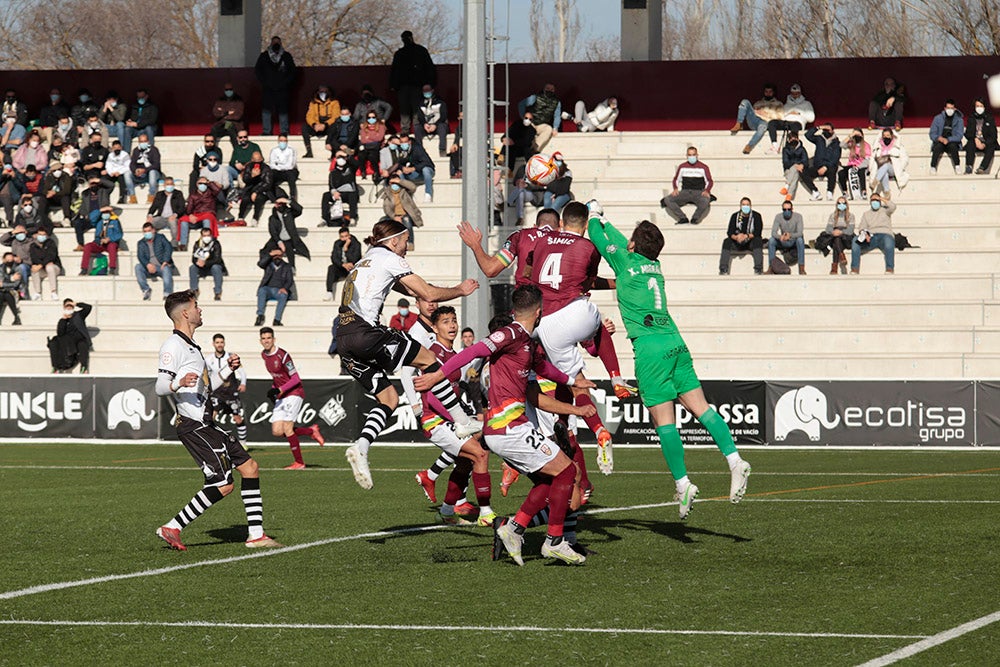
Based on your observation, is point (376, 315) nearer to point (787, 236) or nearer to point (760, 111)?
point (787, 236)

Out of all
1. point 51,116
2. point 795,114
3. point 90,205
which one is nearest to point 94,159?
point 90,205

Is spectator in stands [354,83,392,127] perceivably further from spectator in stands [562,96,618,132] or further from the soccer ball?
the soccer ball

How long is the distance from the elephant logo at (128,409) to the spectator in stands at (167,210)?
23.8ft

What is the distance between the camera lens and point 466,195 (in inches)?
1099

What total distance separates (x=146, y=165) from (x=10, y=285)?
4.79 m

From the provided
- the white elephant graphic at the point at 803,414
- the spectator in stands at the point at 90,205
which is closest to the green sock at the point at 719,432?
the white elephant graphic at the point at 803,414

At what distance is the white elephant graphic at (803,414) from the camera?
2662 centimetres

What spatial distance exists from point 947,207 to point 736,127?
5.69m

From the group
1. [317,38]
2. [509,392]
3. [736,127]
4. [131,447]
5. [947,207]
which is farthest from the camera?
[317,38]

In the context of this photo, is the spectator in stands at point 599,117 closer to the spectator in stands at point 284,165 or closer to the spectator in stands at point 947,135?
the spectator in stands at point 284,165

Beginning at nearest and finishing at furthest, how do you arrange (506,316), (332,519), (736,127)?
(506,316), (332,519), (736,127)

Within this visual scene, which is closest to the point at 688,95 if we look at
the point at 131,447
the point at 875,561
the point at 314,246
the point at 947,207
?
the point at 947,207

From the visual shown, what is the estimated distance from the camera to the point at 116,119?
124 ft

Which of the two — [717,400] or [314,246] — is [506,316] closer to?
[717,400]
